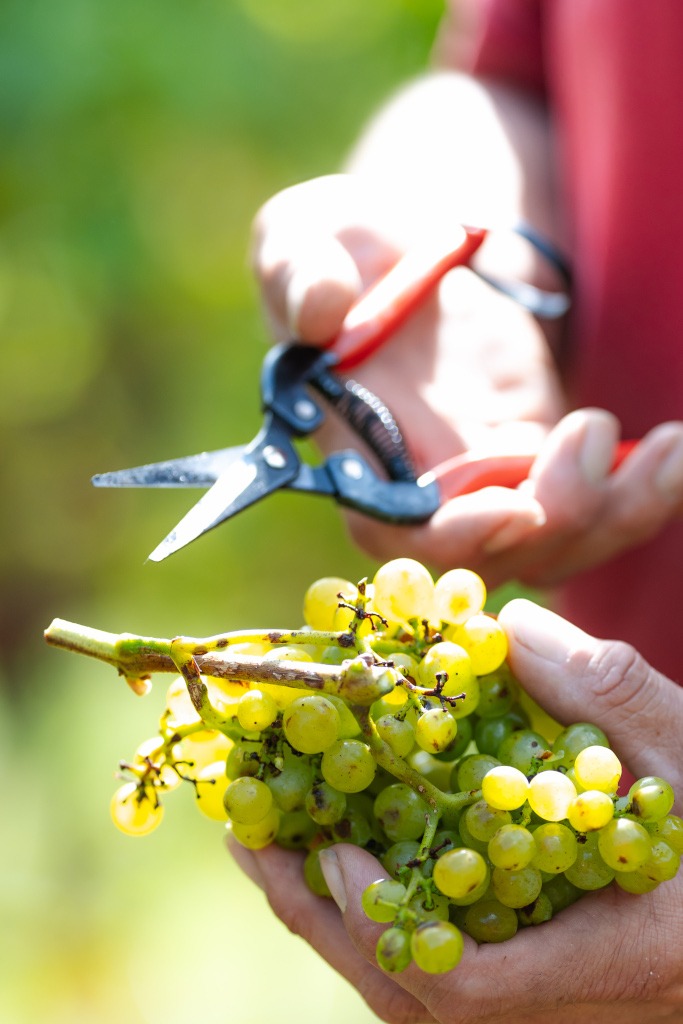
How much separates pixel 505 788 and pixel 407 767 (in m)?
0.07

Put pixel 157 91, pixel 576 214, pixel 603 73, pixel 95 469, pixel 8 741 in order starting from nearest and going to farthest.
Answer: pixel 603 73
pixel 576 214
pixel 8 741
pixel 157 91
pixel 95 469

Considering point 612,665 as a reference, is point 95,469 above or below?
below

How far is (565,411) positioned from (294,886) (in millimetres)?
694

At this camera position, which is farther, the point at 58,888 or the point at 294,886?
the point at 58,888

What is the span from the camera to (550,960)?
701 millimetres

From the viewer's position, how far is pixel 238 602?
2484mm

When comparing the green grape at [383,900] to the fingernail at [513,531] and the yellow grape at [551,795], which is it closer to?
the yellow grape at [551,795]

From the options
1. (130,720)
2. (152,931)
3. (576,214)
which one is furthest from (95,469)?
(576,214)

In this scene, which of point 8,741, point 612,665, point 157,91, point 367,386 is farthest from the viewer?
point 157,91

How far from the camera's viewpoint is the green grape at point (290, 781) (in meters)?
0.72

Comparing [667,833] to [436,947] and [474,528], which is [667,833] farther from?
[474,528]

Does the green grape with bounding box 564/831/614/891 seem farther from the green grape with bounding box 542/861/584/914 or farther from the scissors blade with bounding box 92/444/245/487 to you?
the scissors blade with bounding box 92/444/245/487

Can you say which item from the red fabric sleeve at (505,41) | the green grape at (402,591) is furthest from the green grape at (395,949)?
the red fabric sleeve at (505,41)

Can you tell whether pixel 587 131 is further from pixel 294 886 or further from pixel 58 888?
pixel 58 888
